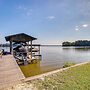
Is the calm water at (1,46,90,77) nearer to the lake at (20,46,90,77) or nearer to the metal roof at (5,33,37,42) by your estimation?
the lake at (20,46,90,77)

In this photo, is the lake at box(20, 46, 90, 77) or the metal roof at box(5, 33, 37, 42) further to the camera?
the metal roof at box(5, 33, 37, 42)

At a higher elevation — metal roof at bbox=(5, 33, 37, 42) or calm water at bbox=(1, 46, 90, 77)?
metal roof at bbox=(5, 33, 37, 42)

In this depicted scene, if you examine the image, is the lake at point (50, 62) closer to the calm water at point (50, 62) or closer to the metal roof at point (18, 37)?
the calm water at point (50, 62)

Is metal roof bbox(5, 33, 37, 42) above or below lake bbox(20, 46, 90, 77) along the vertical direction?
above

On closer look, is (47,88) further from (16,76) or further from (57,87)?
(16,76)

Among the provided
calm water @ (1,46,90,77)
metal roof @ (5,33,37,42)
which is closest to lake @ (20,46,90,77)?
calm water @ (1,46,90,77)

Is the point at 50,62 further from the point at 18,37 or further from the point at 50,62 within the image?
the point at 18,37

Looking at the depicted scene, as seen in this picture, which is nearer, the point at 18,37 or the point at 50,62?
the point at 18,37

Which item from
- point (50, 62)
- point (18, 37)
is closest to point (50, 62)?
point (50, 62)

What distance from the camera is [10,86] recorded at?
6.68m

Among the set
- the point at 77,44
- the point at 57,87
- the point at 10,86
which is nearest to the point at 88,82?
the point at 57,87

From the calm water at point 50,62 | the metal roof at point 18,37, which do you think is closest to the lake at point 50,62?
the calm water at point 50,62

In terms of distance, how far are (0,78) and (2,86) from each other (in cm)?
Result: 94

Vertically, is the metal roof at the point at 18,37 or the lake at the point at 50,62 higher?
the metal roof at the point at 18,37
